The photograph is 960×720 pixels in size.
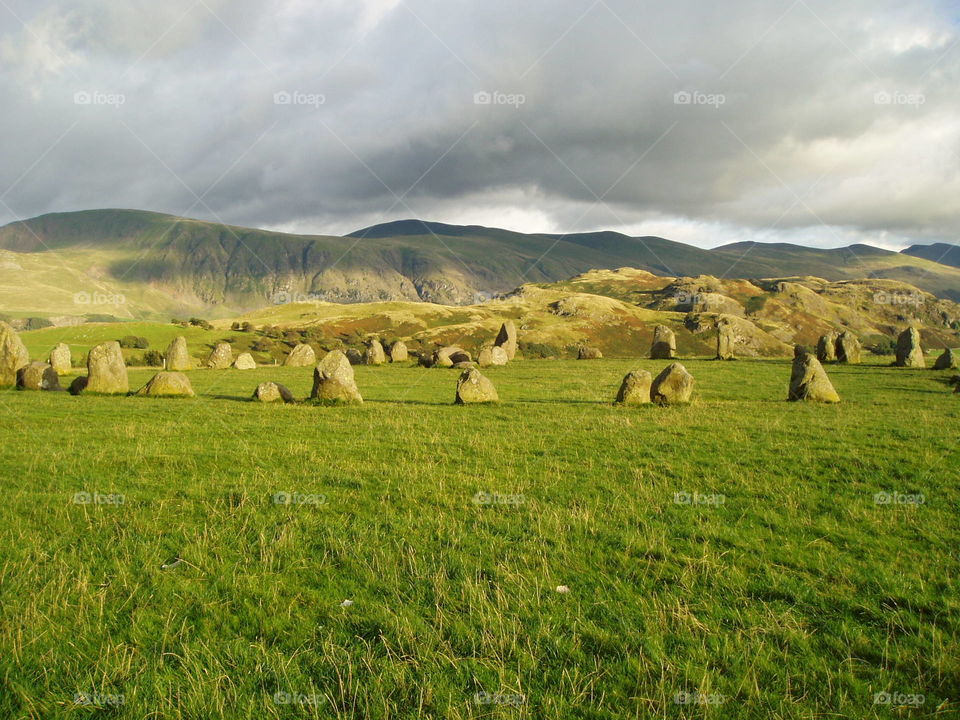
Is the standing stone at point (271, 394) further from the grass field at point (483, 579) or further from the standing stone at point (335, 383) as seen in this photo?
the grass field at point (483, 579)

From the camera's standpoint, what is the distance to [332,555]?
6.84 meters

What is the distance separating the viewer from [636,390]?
2077cm

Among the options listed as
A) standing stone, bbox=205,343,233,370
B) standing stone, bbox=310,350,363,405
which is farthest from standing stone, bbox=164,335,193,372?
standing stone, bbox=310,350,363,405

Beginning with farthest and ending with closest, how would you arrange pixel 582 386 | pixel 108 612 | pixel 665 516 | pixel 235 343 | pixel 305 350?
pixel 235 343 < pixel 305 350 < pixel 582 386 < pixel 665 516 < pixel 108 612

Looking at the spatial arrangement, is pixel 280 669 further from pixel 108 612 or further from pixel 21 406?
pixel 21 406

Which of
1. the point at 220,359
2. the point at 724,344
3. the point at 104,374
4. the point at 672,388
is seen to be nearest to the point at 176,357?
the point at 220,359

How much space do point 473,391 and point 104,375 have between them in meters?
16.0

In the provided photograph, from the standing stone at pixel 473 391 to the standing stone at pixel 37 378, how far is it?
1940cm

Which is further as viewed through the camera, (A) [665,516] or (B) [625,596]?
(A) [665,516]

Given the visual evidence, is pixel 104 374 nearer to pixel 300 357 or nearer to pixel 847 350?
pixel 300 357

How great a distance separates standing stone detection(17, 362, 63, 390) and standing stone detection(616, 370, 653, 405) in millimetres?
25507

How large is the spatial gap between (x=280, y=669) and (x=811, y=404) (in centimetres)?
2118

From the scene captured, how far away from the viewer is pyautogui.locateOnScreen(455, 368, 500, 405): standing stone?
21344 millimetres

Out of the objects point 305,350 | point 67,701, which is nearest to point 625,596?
point 67,701
